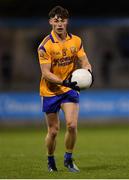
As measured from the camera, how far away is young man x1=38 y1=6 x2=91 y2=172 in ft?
42.3

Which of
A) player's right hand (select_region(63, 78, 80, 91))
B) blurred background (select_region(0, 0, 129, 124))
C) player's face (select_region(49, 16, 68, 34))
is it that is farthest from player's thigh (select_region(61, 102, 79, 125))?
blurred background (select_region(0, 0, 129, 124))

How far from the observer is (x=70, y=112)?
12.9 metres

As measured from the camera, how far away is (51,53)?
42.5 ft

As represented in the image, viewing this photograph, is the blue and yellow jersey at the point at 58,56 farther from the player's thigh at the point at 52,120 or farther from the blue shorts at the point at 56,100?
the player's thigh at the point at 52,120

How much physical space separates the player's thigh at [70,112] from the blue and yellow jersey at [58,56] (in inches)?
9.4

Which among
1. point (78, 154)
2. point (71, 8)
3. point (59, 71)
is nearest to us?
point (59, 71)

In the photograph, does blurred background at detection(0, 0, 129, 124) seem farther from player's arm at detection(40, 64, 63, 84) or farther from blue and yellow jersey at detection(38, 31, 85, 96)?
player's arm at detection(40, 64, 63, 84)

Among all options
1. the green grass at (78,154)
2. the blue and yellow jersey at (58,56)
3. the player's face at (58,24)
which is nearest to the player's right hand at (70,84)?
the blue and yellow jersey at (58,56)

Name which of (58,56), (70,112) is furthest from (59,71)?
(70,112)

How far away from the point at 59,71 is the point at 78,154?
406 centimetres

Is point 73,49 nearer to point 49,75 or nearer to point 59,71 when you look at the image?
point 59,71

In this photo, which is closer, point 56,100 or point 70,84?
point 70,84

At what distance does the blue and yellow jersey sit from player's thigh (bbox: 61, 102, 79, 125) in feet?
0.78

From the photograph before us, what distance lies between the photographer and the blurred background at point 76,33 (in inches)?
1174
